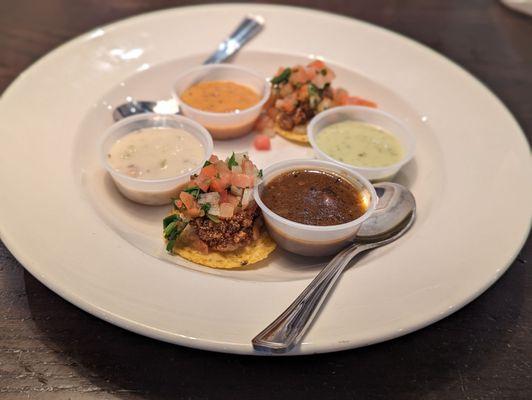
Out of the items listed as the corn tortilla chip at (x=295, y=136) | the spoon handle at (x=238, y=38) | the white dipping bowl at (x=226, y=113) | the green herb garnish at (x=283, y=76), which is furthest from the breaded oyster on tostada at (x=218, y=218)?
the spoon handle at (x=238, y=38)

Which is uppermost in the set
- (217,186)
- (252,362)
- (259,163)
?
(217,186)

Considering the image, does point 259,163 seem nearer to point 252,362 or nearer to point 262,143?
point 262,143

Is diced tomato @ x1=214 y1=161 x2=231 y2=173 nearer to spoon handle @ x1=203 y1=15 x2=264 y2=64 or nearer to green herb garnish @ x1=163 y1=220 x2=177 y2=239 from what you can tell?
green herb garnish @ x1=163 y1=220 x2=177 y2=239

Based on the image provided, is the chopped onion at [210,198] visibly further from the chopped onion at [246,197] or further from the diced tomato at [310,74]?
the diced tomato at [310,74]

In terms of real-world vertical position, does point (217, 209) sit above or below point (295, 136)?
above

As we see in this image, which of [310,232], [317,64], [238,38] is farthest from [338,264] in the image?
[238,38]

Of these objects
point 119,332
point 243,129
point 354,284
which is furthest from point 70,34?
point 354,284

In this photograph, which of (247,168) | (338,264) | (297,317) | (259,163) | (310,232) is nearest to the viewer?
(297,317)
